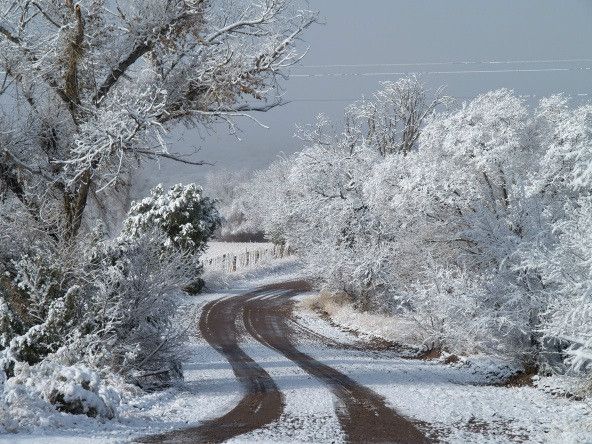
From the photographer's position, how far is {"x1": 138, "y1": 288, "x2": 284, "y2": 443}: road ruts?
8.41 metres

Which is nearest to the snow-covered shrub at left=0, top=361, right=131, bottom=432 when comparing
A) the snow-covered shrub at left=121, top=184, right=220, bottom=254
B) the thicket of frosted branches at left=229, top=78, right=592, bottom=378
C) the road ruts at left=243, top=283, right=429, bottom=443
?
the road ruts at left=243, top=283, right=429, bottom=443

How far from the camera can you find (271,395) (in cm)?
1241

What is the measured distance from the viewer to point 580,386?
42.6ft

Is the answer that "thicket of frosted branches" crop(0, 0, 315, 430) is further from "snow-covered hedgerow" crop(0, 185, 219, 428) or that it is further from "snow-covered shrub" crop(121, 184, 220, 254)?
"snow-covered shrub" crop(121, 184, 220, 254)

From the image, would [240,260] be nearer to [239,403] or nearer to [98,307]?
[98,307]

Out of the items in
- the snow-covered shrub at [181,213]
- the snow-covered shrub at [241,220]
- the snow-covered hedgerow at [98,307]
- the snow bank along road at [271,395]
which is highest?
the snow-covered shrub at [241,220]

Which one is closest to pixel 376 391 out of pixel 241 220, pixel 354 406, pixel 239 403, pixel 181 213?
pixel 354 406

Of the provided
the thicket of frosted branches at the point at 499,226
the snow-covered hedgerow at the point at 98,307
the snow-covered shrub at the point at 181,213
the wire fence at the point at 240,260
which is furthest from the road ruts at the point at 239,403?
the wire fence at the point at 240,260

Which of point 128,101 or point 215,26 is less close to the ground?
point 215,26

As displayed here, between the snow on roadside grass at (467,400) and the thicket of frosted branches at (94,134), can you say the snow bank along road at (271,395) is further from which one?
the thicket of frosted branches at (94,134)

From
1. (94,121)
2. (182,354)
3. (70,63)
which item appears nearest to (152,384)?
(182,354)

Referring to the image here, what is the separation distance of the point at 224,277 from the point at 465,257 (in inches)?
1152

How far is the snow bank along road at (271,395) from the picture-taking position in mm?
8938

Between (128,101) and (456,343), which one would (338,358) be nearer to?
(456,343)
